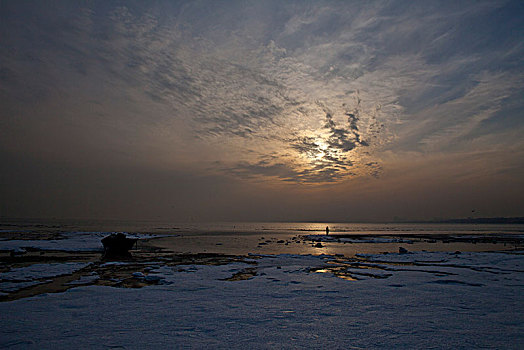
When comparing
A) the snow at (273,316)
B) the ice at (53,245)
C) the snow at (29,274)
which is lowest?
the ice at (53,245)

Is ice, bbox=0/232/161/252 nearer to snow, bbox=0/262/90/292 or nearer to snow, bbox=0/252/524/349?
snow, bbox=0/262/90/292

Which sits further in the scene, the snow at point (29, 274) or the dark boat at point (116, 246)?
the dark boat at point (116, 246)

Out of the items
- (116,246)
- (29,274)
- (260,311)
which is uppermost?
(116,246)

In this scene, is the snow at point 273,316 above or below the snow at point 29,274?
above

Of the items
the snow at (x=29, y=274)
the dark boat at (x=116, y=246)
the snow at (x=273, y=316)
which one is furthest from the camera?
the dark boat at (x=116, y=246)

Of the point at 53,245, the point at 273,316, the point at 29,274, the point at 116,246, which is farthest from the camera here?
the point at 53,245

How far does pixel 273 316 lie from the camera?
7.77m

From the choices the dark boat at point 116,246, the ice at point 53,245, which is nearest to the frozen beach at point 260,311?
the dark boat at point 116,246

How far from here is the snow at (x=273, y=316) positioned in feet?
19.8

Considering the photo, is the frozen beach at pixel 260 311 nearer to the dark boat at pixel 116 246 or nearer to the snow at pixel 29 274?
the snow at pixel 29 274

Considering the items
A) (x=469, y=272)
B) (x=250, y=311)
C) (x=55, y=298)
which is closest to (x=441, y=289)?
(x=469, y=272)

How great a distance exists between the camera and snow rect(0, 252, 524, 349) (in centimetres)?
605

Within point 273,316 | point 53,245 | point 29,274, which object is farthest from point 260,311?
point 53,245

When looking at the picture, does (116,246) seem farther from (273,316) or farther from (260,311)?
(273,316)
